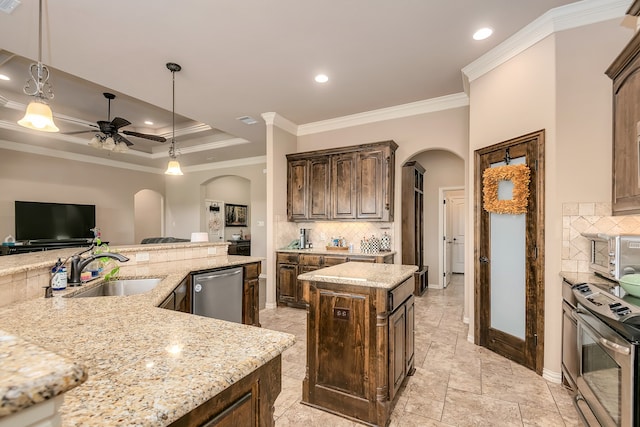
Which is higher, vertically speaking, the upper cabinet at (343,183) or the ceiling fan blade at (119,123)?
the ceiling fan blade at (119,123)

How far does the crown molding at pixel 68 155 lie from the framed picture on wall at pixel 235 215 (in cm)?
233

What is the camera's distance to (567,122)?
2492 millimetres

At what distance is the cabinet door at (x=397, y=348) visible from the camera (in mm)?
2021

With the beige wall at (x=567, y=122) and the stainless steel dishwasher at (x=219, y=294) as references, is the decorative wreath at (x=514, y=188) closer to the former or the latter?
the beige wall at (x=567, y=122)

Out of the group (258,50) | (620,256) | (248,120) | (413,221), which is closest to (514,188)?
(620,256)

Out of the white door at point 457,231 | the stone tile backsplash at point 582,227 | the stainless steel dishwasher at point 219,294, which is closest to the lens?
the stone tile backsplash at point 582,227

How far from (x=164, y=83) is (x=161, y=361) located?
385cm

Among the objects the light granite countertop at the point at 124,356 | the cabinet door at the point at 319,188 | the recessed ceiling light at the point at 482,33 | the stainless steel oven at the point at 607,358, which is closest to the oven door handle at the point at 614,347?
the stainless steel oven at the point at 607,358

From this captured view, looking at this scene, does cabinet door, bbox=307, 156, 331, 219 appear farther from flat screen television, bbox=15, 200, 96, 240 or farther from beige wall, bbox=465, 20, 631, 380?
flat screen television, bbox=15, 200, 96, 240

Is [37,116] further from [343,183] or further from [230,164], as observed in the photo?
[230,164]

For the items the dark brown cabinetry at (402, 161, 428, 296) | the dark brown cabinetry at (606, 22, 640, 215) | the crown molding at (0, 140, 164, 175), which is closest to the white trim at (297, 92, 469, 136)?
the dark brown cabinetry at (402, 161, 428, 296)

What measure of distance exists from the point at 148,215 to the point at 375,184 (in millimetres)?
8353

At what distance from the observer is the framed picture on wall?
9.71 meters

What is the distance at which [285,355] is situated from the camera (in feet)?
9.89
